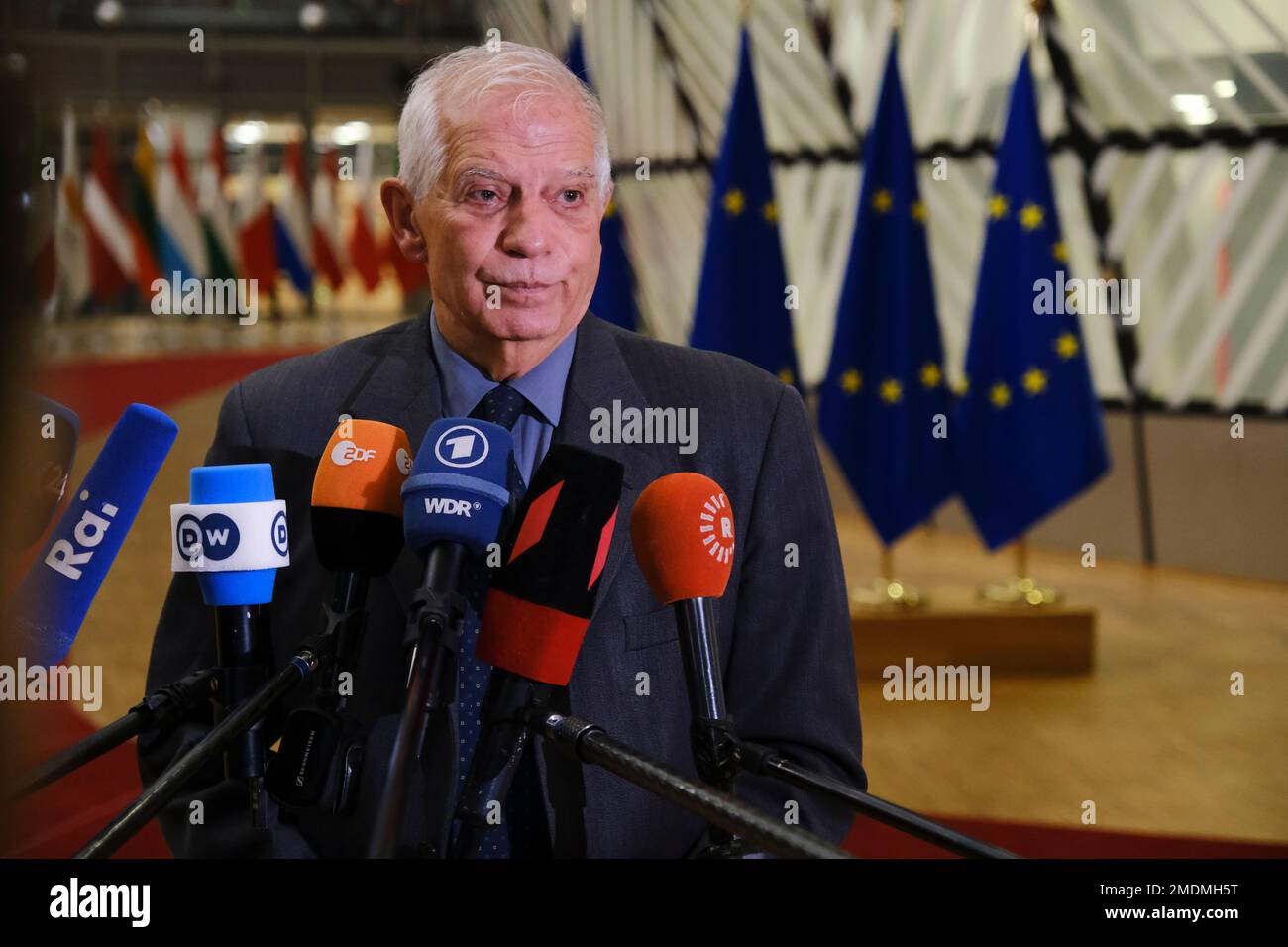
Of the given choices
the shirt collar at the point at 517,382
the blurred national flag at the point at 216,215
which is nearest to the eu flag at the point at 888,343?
the shirt collar at the point at 517,382

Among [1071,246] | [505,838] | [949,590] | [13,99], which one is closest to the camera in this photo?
[13,99]

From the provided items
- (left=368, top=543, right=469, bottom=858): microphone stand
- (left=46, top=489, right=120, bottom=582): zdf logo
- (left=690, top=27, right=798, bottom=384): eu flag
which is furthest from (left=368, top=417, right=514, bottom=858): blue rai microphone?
(left=690, top=27, right=798, bottom=384): eu flag

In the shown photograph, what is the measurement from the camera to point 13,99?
604 mm

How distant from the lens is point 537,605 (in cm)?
87

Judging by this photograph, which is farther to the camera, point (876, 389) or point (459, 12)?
point (459, 12)

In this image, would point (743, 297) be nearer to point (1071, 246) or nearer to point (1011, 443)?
point (1011, 443)

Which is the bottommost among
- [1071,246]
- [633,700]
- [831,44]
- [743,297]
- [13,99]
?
[633,700]

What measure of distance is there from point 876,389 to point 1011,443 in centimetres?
56

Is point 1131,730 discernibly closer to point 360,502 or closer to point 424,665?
point 360,502

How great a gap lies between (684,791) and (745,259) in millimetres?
3744

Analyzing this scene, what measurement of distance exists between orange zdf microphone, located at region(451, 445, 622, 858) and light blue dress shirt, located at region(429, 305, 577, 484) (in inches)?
15.2

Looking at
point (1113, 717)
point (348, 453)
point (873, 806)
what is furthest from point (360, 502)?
point (1113, 717)

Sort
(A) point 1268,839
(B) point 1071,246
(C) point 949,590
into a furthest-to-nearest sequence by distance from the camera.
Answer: (B) point 1071,246, (C) point 949,590, (A) point 1268,839

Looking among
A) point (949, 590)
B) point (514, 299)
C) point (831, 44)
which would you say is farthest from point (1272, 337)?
point (514, 299)
